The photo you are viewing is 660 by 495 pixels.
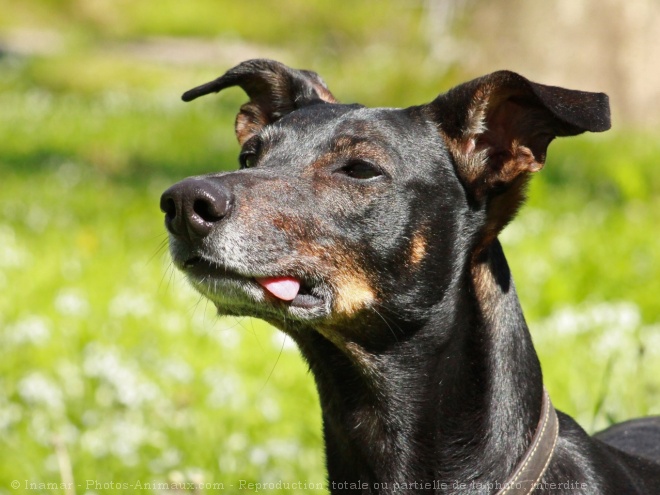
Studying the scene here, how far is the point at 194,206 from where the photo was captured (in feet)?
10.1

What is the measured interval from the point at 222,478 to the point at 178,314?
7.55 ft

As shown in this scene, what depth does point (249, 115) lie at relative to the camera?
14.6 ft

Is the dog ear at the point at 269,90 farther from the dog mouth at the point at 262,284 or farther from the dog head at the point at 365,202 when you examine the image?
the dog mouth at the point at 262,284

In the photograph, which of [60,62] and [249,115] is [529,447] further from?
[60,62]

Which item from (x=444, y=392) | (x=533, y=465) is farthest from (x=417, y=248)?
(x=533, y=465)

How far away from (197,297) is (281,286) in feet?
13.5

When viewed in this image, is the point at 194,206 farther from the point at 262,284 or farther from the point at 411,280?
the point at 411,280

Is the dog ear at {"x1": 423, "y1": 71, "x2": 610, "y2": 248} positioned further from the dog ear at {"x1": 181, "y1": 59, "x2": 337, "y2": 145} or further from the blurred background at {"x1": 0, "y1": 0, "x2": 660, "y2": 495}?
the blurred background at {"x1": 0, "y1": 0, "x2": 660, "y2": 495}

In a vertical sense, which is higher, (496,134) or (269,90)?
(496,134)

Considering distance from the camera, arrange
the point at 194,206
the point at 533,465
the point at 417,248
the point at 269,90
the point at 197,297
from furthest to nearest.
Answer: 1. the point at 197,297
2. the point at 269,90
3. the point at 417,248
4. the point at 533,465
5. the point at 194,206

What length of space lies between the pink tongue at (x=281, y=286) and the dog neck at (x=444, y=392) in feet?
1.01

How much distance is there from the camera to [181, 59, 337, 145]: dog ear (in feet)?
13.8

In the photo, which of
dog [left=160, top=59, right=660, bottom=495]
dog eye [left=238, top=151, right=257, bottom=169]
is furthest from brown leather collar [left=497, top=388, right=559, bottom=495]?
dog eye [left=238, top=151, right=257, bottom=169]

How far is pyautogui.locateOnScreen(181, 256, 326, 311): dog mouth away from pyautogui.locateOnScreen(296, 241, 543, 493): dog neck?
0.28 metres
